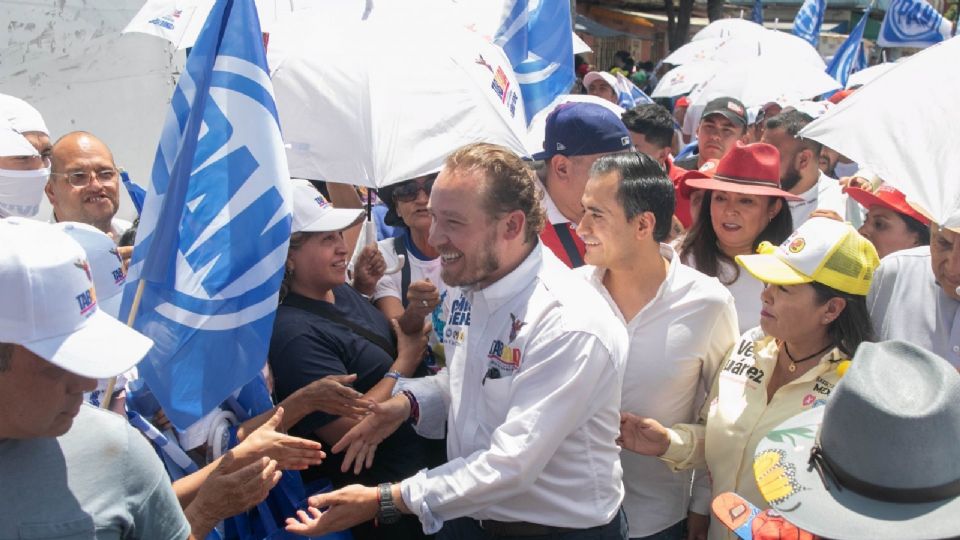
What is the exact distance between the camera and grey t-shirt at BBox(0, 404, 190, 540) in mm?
1843

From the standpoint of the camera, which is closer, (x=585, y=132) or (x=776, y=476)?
(x=776, y=476)

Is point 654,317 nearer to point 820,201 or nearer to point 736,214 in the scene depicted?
point 736,214

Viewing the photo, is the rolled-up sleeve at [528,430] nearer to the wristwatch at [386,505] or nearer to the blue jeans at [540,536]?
the wristwatch at [386,505]

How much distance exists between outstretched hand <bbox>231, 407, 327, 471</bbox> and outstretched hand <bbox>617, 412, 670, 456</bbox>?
1.01 meters

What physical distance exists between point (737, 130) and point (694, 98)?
3.44 meters

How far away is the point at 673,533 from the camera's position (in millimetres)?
3270

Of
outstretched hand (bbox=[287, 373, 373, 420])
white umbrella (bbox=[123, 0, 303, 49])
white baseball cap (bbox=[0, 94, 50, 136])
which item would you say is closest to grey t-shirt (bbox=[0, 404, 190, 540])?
outstretched hand (bbox=[287, 373, 373, 420])

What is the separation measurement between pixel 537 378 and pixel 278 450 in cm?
77

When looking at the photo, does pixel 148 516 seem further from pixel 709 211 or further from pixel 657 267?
pixel 709 211

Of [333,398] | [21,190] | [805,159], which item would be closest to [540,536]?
[333,398]

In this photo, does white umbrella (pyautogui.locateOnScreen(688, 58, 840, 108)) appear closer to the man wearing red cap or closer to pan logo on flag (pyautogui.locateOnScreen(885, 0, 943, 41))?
pan logo on flag (pyautogui.locateOnScreen(885, 0, 943, 41))

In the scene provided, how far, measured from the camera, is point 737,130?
6430 millimetres

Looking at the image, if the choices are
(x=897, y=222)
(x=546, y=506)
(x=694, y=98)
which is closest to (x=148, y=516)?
(x=546, y=506)

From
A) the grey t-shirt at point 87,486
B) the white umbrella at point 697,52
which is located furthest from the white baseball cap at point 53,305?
the white umbrella at point 697,52
